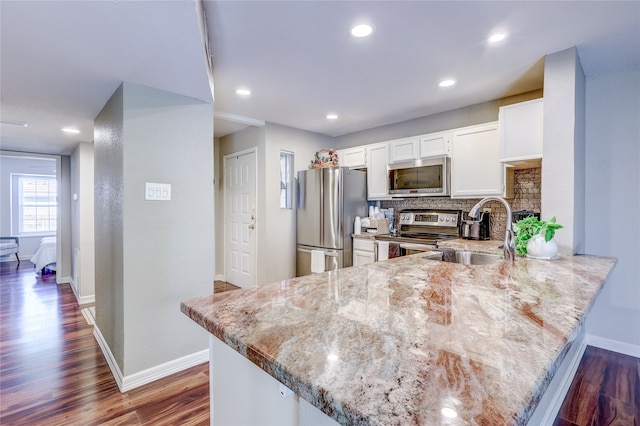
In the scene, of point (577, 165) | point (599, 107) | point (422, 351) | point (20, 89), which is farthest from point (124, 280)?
point (599, 107)

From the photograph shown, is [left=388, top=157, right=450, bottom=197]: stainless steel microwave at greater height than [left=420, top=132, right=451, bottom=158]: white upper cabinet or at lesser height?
lesser

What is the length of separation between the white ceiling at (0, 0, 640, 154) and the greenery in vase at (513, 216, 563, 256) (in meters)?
1.23

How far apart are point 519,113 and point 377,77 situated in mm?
1285

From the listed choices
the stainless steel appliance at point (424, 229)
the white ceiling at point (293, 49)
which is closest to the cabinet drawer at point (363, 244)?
the stainless steel appliance at point (424, 229)

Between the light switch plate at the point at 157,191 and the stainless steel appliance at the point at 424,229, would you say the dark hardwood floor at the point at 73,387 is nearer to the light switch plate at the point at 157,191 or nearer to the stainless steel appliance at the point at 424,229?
the light switch plate at the point at 157,191

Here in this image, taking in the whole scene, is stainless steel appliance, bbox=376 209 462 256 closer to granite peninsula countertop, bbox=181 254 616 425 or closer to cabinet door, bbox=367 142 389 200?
cabinet door, bbox=367 142 389 200

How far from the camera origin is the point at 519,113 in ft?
8.88

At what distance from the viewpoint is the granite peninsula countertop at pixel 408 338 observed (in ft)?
1.67

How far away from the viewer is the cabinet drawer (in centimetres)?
378

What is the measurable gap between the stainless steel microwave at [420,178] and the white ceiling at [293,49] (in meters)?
0.74

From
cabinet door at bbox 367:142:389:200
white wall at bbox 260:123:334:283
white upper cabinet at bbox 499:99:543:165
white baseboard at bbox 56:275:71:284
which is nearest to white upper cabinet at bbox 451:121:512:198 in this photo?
white upper cabinet at bbox 499:99:543:165

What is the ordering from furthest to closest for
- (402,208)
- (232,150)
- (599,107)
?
1. (232,150)
2. (402,208)
3. (599,107)

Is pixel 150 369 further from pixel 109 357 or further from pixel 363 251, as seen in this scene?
pixel 363 251

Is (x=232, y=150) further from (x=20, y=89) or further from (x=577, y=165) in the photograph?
(x=577, y=165)
